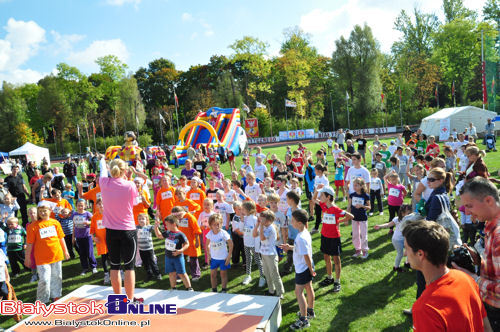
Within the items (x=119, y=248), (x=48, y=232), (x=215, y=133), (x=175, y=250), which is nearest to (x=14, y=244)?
(x=48, y=232)

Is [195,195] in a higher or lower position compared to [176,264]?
higher

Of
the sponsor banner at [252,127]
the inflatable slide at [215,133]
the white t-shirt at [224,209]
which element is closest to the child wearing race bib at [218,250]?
the white t-shirt at [224,209]

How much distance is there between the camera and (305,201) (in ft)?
38.2

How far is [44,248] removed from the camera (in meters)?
5.67

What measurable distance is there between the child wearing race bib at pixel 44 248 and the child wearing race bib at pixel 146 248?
133cm

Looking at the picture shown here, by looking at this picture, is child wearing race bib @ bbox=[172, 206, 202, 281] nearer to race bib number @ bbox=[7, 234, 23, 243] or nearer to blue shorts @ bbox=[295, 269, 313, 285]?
blue shorts @ bbox=[295, 269, 313, 285]

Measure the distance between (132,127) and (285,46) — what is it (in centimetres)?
3077

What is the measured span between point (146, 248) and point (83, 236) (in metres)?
1.70

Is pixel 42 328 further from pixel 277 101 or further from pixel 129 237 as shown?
pixel 277 101

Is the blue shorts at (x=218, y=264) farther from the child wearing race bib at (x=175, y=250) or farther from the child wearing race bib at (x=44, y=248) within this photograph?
the child wearing race bib at (x=44, y=248)

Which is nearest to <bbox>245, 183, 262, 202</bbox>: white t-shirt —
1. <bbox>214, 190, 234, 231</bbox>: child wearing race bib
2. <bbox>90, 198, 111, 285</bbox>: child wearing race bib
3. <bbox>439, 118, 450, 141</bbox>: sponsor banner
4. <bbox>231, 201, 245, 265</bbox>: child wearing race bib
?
Answer: <bbox>214, 190, 234, 231</bbox>: child wearing race bib

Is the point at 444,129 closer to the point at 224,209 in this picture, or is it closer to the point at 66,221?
the point at 224,209

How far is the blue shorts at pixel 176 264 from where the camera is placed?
5.55 meters

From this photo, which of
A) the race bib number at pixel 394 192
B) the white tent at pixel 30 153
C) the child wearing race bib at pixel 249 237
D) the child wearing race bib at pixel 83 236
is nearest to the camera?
the child wearing race bib at pixel 249 237
